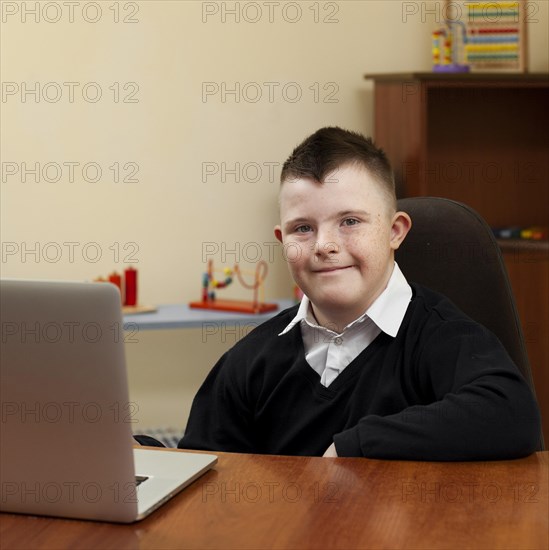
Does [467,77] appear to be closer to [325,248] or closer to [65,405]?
[325,248]

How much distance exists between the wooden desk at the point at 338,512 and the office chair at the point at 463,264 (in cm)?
42

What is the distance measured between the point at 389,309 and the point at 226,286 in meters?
1.76

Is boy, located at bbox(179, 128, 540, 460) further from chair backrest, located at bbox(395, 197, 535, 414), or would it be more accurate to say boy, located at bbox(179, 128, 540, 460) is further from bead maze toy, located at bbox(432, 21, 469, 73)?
bead maze toy, located at bbox(432, 21, 469, 73)

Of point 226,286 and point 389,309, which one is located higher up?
point 389,309

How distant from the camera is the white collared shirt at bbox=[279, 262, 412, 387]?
1236 mm

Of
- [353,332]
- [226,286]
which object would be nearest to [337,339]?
[353,332]

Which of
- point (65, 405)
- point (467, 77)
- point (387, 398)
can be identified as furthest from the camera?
point (467, 77)

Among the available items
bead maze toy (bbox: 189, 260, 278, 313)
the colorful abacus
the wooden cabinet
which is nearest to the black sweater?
bead maze toy (bbox: 189, 260, 278, 313)

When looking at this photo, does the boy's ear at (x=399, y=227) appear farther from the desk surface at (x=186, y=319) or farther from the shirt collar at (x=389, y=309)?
the desk surface at (x=186, y=319)

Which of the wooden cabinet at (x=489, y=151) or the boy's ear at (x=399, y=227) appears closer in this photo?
the boy's ear at (x=399, y=227)

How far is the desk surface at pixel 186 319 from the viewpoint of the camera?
2.66m

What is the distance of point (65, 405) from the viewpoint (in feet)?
2.46

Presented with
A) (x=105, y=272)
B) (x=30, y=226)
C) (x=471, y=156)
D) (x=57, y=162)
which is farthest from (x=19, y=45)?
(x=471, y=156)

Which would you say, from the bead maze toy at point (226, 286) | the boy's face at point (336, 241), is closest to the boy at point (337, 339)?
the boy's face at point (336, 241)
